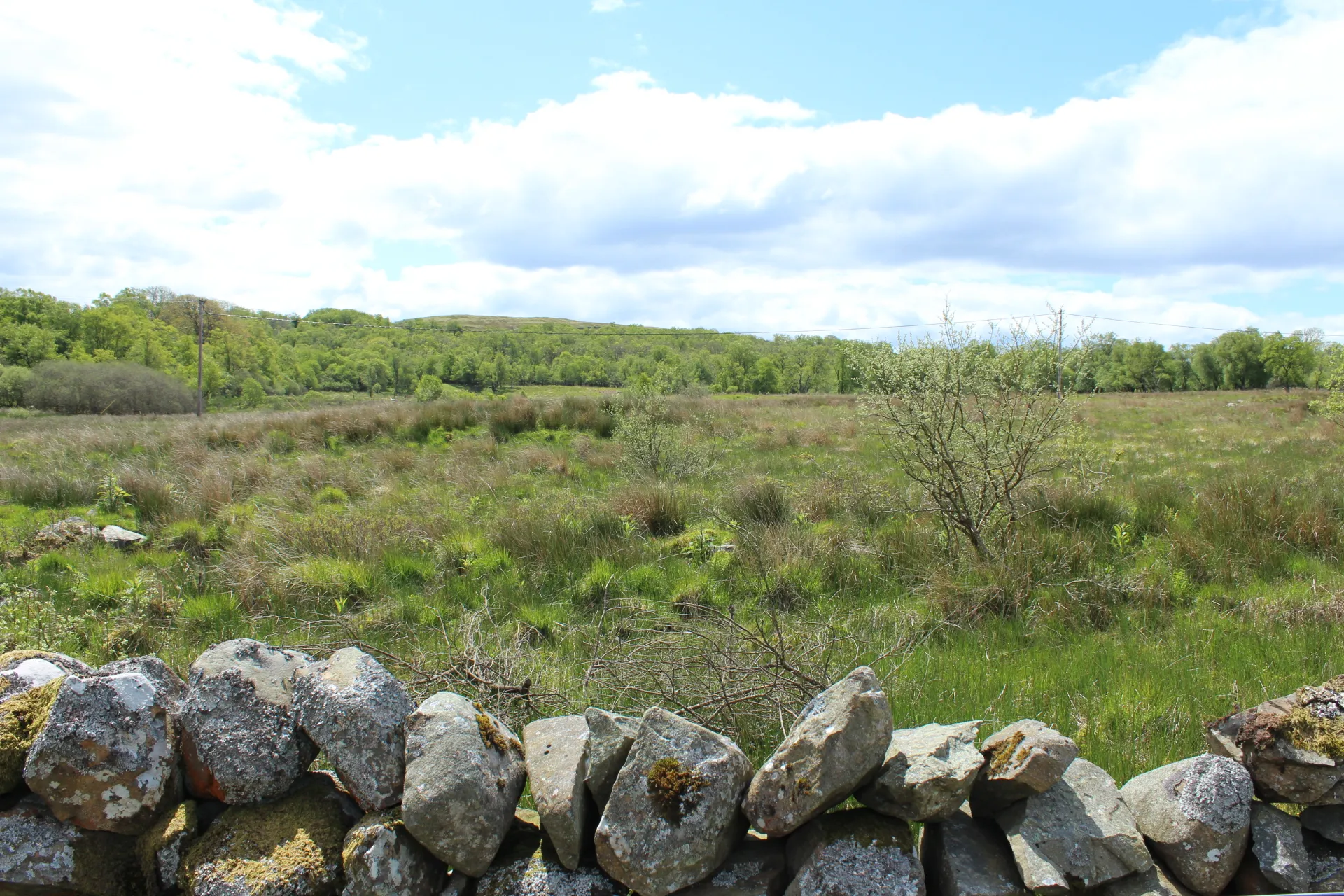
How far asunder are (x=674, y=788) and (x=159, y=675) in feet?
6.48

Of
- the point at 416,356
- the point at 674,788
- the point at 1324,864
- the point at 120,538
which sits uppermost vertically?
the point at 416,356

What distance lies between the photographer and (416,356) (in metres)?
101

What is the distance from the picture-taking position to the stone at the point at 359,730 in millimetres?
2455

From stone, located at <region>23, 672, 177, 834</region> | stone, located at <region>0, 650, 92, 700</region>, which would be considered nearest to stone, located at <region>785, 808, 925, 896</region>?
stone, located at <region>23, 672, 177, 834</region>

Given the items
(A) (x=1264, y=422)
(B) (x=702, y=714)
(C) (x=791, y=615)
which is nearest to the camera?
(B) (x=702, y=714)

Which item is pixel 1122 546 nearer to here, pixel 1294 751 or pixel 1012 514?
pixel 1012 514

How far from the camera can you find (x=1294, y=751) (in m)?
2.36

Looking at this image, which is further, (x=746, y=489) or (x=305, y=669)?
(x=746, y=489)

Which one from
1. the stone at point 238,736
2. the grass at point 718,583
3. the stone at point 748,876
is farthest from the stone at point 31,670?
the stone at point 748,876

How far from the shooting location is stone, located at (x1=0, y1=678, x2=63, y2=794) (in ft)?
8.13

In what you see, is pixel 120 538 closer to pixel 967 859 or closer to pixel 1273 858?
pixel 967 859

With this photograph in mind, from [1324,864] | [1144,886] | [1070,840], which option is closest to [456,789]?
[1070,840]

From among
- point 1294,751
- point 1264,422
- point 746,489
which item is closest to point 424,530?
point 746,489

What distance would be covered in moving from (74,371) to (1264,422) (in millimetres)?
63939
